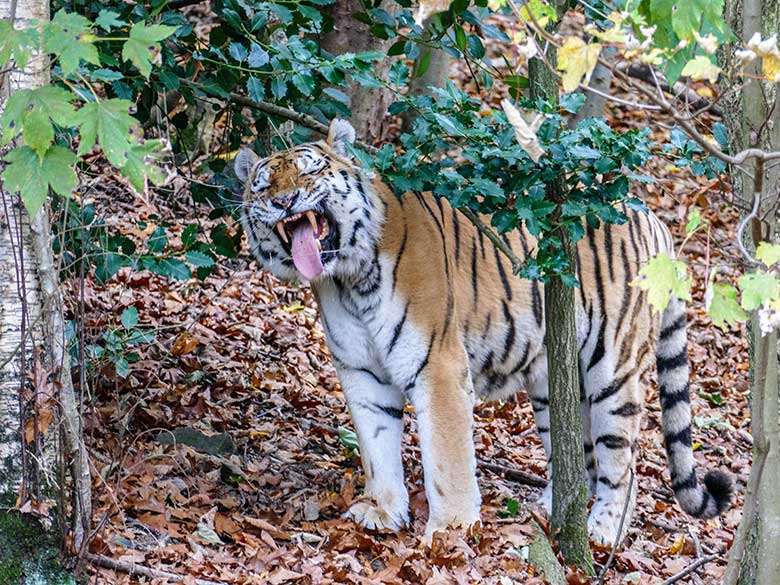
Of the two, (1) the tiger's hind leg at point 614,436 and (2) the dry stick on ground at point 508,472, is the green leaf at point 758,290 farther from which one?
(2) the dry stick on ground at point 508,472

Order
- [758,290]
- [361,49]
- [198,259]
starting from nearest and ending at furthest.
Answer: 1. [758,290]
2. [198,259]
3. [361,49]

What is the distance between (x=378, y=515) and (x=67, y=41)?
11.1 ft

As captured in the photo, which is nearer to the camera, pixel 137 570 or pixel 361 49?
pixel 137 570

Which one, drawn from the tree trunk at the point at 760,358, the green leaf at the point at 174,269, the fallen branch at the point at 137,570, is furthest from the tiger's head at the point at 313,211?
the tree trunk at the point at 760,358

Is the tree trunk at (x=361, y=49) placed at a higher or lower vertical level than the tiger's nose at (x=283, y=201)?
higher

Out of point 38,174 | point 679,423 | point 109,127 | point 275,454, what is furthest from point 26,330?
point 679,423

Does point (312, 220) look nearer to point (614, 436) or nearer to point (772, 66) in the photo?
point (614, 436)

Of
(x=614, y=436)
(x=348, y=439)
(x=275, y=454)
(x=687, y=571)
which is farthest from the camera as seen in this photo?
(x=348, y=439)

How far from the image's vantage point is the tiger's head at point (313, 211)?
5.30 m

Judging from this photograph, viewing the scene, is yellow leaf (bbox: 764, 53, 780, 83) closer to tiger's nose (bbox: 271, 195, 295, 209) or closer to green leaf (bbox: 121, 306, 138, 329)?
tiger's nose (bbox: 271, 195, 295, 209)

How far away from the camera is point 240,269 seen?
8.70m

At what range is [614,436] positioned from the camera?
620cm

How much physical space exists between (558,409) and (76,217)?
2.38 metres

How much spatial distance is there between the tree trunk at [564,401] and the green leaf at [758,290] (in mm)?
1994
